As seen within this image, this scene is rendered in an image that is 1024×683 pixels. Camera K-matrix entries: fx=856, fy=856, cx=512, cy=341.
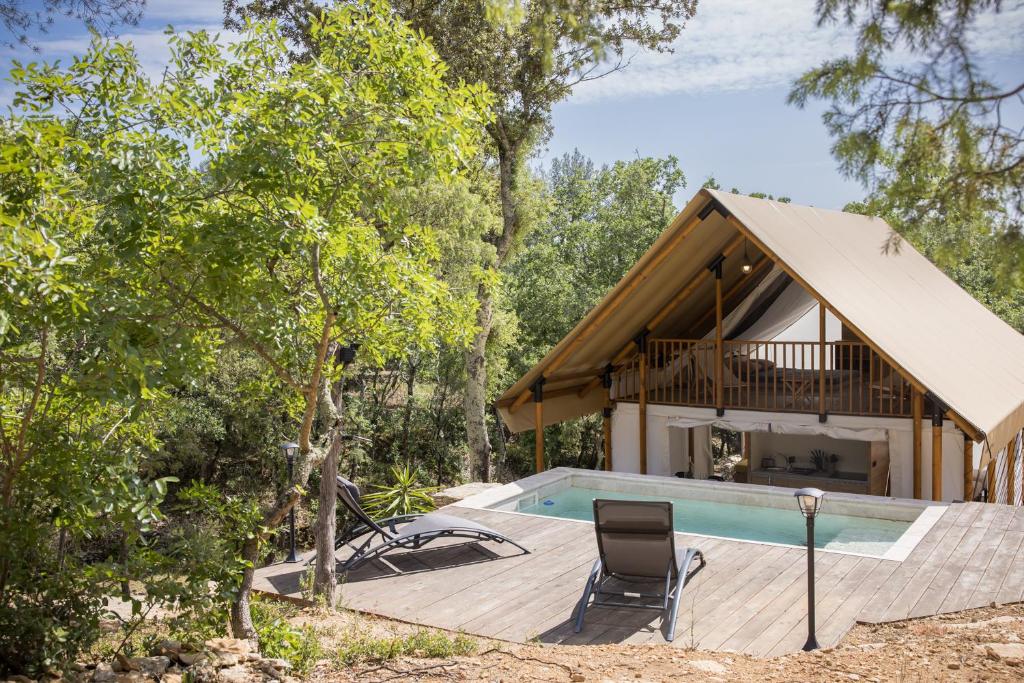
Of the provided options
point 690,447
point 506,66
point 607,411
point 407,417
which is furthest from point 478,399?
point 506,66

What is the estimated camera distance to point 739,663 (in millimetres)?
4816

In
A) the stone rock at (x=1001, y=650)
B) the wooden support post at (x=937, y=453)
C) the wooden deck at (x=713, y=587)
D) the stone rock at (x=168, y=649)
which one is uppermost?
the wooden support post at (x=937, y=453)

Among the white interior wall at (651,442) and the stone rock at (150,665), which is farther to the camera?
the white interior wall at (651,442)

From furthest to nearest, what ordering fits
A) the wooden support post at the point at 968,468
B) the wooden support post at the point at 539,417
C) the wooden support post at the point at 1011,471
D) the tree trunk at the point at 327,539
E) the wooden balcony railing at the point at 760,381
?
the wooden support post at the point at 1011,471 → the wooden support post at the point at 539,417 → the wooden balcony railing at the point at 760,381 → the wooden support post at the point at 968,468 → the tree trunk at the point at 327,539

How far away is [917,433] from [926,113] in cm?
727

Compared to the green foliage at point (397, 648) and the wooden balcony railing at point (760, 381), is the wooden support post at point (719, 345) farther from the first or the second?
the green foliage at point (397, 648)

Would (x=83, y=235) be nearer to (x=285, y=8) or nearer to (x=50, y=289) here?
(x=50, y=289)

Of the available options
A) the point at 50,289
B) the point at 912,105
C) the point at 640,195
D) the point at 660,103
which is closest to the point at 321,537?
the point at 50,289

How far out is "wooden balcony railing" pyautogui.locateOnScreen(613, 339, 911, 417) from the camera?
1166 centimetres

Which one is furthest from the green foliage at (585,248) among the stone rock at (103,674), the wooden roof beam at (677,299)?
the stone rock at (103,674)

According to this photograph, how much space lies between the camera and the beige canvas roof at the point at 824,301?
34.2 ft

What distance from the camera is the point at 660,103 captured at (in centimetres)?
2958

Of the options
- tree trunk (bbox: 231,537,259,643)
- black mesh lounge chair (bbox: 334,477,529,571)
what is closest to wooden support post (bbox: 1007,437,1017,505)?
black mesh lounge chair (bbox: 334,477,529,571)

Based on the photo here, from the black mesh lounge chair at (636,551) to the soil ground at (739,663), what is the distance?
0.95m
